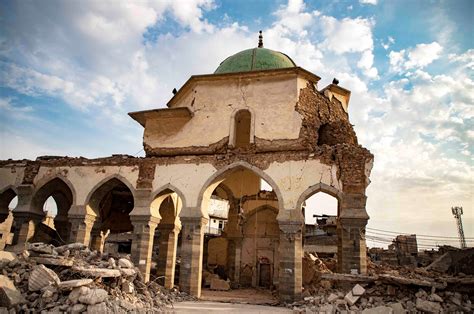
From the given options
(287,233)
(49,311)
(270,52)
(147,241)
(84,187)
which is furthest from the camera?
(270,52)

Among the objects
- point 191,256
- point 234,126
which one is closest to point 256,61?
point 234,126

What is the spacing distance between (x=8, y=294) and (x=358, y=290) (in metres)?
8.28

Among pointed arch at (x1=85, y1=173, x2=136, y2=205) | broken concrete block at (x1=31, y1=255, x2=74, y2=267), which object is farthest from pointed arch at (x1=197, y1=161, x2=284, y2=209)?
broken concrete block at (x1=31, y1=255, x2=74, y2=267)

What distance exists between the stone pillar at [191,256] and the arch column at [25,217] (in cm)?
706

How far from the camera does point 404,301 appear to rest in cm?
878

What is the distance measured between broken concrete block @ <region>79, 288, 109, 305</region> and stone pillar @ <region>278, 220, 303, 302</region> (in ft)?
20.5

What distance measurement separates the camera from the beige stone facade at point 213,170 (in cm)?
1219

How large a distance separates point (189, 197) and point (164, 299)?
14.0 feet

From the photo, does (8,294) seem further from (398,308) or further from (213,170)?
(398,308)

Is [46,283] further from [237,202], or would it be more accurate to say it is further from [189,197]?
[237,202]

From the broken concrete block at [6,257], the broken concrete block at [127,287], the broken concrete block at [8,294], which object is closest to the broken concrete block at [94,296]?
the broken concrete block at [127,287]

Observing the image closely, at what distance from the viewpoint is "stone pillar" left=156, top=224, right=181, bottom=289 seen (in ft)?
49.2

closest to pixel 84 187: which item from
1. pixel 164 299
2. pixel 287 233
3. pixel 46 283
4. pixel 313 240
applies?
pixel 164 299

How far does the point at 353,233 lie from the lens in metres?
11.5
